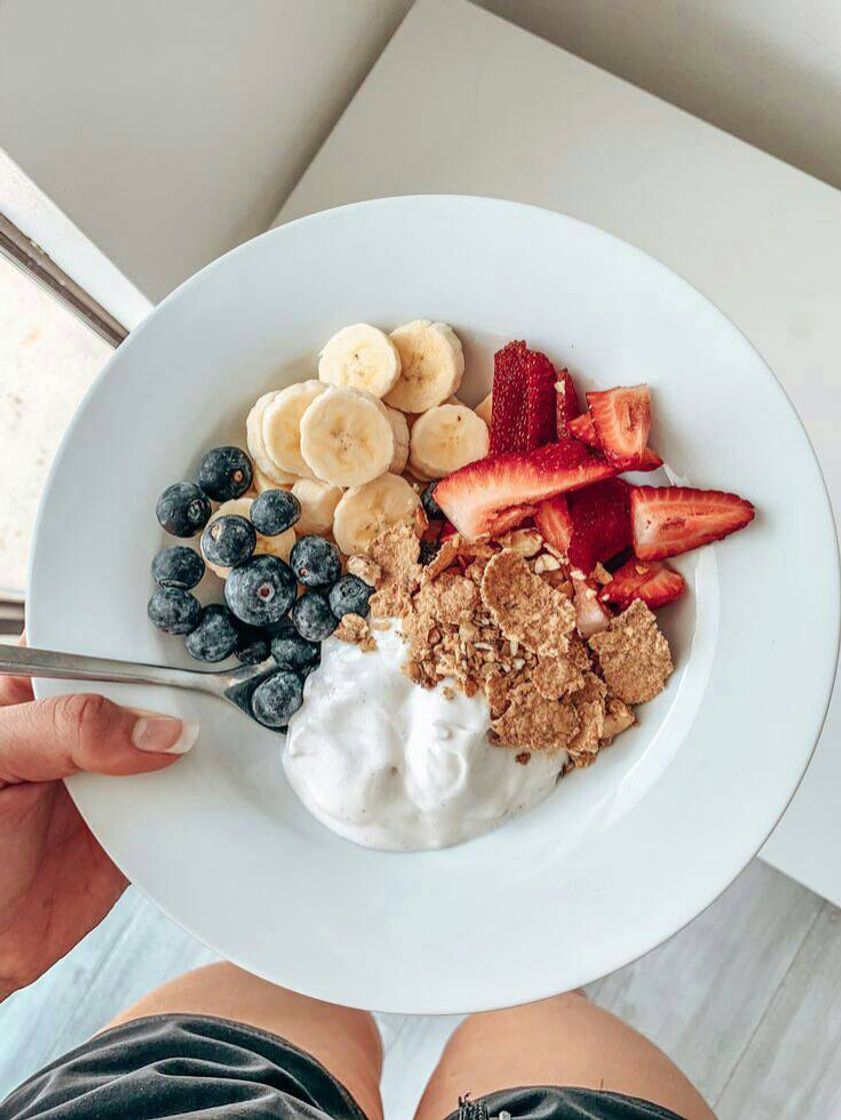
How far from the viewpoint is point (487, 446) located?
0.92 meters

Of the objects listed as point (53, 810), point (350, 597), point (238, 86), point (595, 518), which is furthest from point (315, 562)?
point (238, 86)

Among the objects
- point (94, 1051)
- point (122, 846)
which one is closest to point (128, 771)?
point (122, 846)

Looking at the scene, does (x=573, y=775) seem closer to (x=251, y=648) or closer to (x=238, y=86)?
(x=251, y=648)

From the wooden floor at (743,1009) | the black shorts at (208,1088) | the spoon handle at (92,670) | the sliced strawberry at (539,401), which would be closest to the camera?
the spoon handle at (92,670)

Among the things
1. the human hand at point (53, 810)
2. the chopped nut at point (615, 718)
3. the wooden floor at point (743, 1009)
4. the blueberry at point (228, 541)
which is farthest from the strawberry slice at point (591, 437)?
the wooden floor at point (743, 1009)

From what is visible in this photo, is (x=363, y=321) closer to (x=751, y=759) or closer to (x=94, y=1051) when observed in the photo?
(x=751, y=759)

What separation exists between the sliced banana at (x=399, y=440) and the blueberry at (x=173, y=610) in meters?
0.24

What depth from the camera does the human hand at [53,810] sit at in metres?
0.82

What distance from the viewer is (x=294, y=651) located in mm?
903

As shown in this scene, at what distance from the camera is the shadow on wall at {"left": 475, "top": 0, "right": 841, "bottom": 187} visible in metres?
1.11

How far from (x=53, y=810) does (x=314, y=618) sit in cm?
41

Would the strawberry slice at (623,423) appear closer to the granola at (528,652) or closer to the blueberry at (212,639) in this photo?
the granola at (528,652)

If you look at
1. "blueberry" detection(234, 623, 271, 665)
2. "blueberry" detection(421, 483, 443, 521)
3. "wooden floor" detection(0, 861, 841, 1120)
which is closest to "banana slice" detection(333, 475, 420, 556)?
"blueberry" detection(421, 483, 443, 521)

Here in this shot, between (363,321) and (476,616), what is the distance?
0.31 meters
